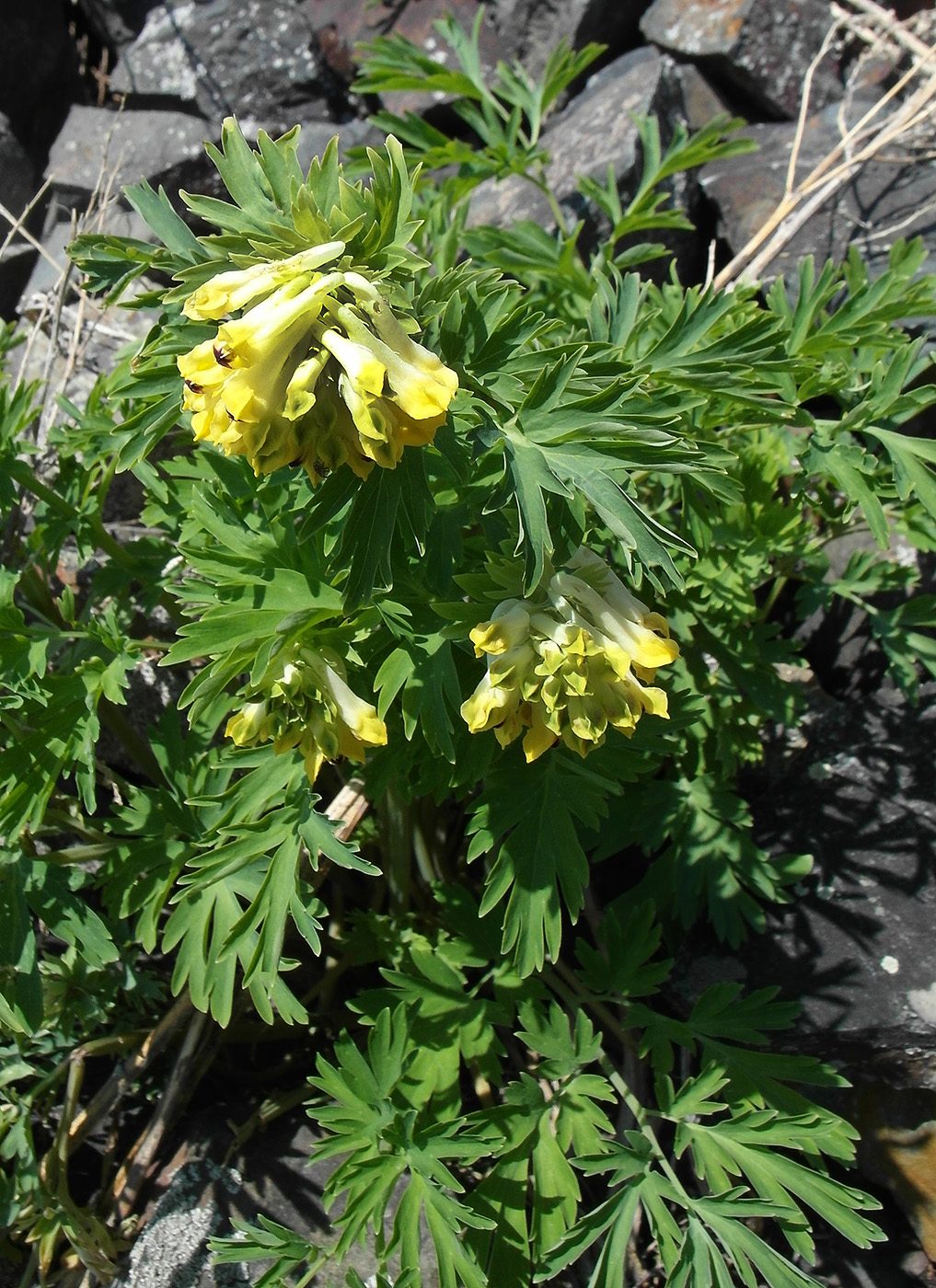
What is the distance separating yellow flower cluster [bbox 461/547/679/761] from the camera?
5.98 ft

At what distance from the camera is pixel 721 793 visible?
293 centimetres

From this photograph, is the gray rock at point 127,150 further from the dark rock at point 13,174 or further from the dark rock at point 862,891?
the dark rock at point 862,891

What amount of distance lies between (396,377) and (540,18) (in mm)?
4604

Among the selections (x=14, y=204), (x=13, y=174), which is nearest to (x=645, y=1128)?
(x=14, y=204)

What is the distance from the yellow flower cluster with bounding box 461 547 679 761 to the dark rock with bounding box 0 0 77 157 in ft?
17.2

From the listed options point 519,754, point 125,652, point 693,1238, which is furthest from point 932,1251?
point 125,652

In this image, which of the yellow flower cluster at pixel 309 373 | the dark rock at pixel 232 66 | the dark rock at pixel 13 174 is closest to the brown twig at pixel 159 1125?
the yellow flower cluster at pixel 309 373

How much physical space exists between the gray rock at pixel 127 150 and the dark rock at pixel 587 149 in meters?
1.55

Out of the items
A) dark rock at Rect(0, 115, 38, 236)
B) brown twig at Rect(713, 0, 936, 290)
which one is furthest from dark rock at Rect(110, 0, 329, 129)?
brown twig at Rect(713, 0, 936, 290)

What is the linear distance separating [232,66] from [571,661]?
4901 millimetres

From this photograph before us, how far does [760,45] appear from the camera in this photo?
199 inches

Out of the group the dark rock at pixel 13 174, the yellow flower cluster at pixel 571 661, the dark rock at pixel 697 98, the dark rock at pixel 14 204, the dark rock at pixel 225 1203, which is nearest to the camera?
the yellow flower cluster at pixel 571 661

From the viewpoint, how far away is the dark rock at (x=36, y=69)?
17.9 ft

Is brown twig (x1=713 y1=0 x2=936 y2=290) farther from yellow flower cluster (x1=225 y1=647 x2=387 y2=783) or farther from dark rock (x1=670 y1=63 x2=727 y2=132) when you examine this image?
yellow flower cluster (x1=225 y1=647 x2=387 y2=783)
